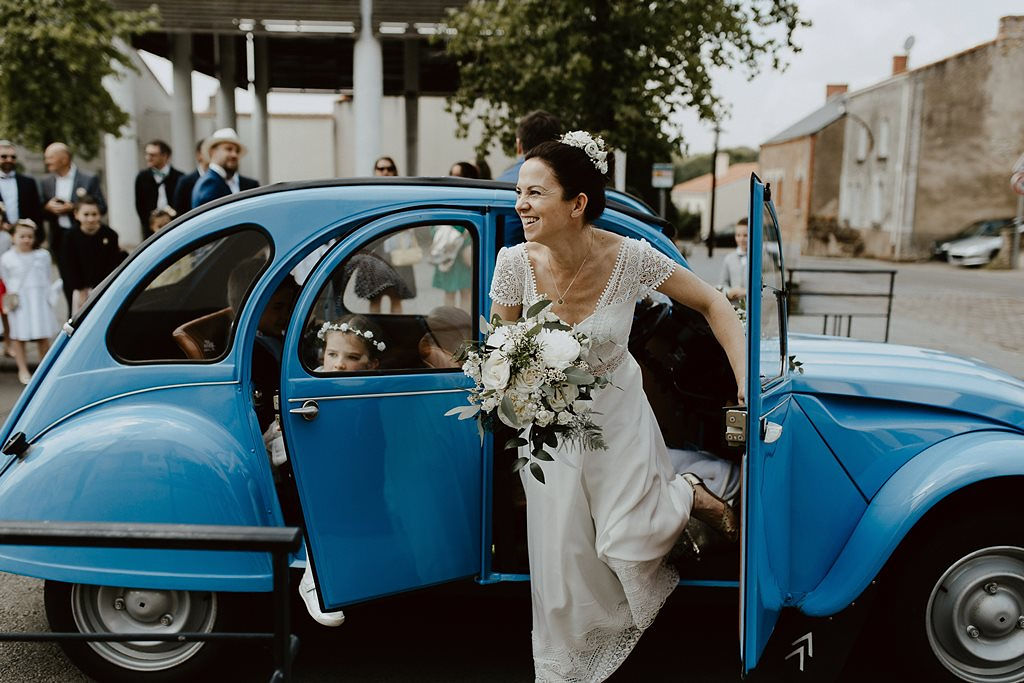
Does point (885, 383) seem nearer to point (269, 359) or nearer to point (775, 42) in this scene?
point (269, 359)

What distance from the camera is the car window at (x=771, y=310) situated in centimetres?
341

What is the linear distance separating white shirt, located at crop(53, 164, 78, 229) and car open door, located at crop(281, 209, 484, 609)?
7.24 meters

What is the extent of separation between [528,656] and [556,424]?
1427 millimetres

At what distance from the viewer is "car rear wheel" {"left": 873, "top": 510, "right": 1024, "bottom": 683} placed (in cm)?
326

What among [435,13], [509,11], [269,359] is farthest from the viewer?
[435,13]

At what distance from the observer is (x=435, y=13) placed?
19031mm

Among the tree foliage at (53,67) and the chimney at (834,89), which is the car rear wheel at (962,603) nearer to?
the tree foliage at (53,67)

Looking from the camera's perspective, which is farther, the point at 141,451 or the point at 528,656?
the point at 528,656

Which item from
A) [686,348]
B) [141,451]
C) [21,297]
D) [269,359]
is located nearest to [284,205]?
[269,359]

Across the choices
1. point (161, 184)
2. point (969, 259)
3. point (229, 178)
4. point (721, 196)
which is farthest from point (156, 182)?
point (721, 196)

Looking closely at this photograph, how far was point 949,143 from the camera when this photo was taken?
34.2 meters

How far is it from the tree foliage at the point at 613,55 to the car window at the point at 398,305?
7.31 m

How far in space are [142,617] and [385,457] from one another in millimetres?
1106

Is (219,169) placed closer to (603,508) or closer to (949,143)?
(603,508)
